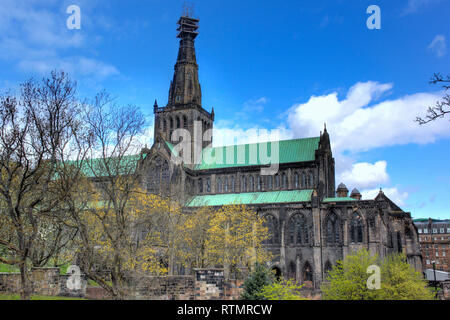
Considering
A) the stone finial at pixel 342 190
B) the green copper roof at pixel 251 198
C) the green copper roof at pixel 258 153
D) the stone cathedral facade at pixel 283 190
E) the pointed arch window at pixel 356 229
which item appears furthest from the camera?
the stone finial at pixel 342 190

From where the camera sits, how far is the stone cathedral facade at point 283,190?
59219 millimetres

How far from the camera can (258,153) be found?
7294 centimetres

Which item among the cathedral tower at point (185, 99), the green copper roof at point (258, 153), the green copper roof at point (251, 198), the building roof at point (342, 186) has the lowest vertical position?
the green copper roof at point (251, 198)

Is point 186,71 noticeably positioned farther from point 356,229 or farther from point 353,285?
point 353,285

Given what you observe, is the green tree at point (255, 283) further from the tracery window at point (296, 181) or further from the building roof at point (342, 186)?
the building roof at point (342, 186)

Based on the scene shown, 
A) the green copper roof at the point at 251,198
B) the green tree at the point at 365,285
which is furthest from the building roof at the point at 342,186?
the green tree at the point at 365,285

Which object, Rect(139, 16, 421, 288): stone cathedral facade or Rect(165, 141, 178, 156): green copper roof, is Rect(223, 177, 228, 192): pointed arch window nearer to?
Rect(139, 16, 421, 288): stone cathedral facade

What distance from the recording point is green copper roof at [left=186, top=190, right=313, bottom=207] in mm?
64812

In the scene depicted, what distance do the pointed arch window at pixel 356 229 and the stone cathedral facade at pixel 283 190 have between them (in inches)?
5.0

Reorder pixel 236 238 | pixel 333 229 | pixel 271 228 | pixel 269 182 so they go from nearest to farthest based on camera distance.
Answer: pixel 236 238 → pixel 333 229 → pixel 271 228 → pixel 269 182

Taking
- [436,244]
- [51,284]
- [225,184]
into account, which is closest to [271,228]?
[225,184]

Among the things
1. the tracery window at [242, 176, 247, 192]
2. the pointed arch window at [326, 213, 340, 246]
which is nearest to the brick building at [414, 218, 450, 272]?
the pointed arch window at [326, 213, 340, 246]

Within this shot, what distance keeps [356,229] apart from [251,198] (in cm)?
1621

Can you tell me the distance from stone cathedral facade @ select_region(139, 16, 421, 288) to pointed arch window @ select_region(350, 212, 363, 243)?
0.41 feet
